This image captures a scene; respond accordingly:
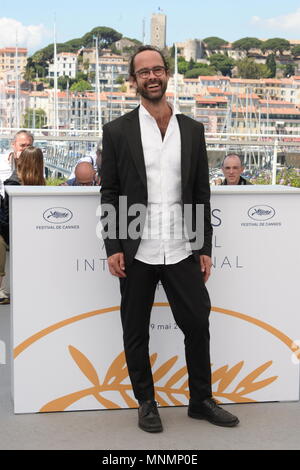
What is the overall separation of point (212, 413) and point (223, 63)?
90.5m

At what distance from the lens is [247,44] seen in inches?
3856

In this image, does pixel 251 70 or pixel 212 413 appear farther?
pixel 251 70

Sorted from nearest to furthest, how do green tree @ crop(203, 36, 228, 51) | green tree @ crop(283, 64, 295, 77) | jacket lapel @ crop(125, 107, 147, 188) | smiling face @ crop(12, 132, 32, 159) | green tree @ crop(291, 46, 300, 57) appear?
jacket lapel @ crop(125, 107, 147, 188) < smiling face @ crop(12, 132, 32, 159) < green tree @ crop(283, 64, 295, 77) < green tree @ crop(291, 46, 300, 57) < green tree @ crop(203, 36, 228, 51)

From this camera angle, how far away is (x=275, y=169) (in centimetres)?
886

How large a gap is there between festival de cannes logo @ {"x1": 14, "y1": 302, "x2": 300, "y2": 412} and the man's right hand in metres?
0.31

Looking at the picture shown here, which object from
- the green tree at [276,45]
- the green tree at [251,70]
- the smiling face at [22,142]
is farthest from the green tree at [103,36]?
the smiling face at [22,142]

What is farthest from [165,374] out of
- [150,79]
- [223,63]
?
[223,63]

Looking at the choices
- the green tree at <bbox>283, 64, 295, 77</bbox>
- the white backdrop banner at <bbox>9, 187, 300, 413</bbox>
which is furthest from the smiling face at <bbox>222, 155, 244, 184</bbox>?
the green tree at <bbox>283, 64, 295, 77</bbox>

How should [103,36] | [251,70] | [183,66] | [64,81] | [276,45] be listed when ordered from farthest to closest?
[276,45], [183,66], [103,36], [251,70], [64,81]

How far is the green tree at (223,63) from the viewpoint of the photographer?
3501 inches

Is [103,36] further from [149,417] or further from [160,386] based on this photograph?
[149,417]

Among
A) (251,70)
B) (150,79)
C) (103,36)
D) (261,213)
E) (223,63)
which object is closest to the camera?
(150,79)

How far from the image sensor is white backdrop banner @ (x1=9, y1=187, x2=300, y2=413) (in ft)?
10.8

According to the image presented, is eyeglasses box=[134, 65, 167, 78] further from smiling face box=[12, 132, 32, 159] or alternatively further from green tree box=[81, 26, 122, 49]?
green tree box=[81, 26, 122, 49]
